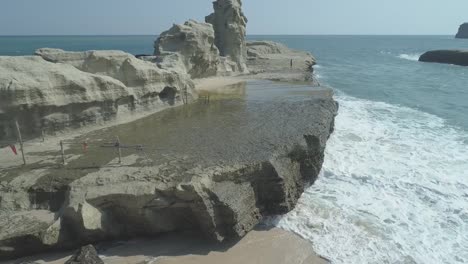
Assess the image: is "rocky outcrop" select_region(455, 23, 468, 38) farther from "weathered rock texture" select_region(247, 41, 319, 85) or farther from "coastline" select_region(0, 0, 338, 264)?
"coastline" select_region(0, 0, 338, 264)

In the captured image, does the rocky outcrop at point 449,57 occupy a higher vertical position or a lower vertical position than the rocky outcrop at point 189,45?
lower

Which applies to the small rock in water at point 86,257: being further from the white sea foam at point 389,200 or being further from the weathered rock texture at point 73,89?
the weathered rock texture at point 73,89

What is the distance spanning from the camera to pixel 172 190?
1005 cm

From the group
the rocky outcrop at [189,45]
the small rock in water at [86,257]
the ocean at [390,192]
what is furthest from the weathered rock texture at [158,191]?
the rocky outcrop at [189,45]

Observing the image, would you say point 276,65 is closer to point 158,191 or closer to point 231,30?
point 231,30

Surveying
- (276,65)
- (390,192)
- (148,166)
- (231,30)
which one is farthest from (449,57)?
(148,166)

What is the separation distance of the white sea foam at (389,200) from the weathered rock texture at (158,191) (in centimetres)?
113

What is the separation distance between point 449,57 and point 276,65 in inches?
1621

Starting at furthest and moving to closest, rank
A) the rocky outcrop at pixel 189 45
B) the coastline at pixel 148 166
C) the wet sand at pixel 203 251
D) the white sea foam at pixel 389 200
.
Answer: the rocky outcrop at pixel 189 45, the white sea foam at pixel 389 200, the coastline at pixel 148 166, the wet sand at pixel 203 251

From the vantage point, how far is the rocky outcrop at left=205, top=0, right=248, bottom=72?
34844mm

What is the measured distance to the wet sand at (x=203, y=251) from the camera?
9641 mm

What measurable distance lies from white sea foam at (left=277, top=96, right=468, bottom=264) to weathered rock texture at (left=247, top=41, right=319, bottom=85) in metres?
10.9

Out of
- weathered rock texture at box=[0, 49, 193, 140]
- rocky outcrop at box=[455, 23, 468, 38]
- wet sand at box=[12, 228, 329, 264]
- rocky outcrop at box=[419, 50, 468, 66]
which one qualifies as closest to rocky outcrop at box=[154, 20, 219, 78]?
weathered rock texture at box=[0, 49, 193, 140]

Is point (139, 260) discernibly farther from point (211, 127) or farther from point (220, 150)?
point (211, 127)
